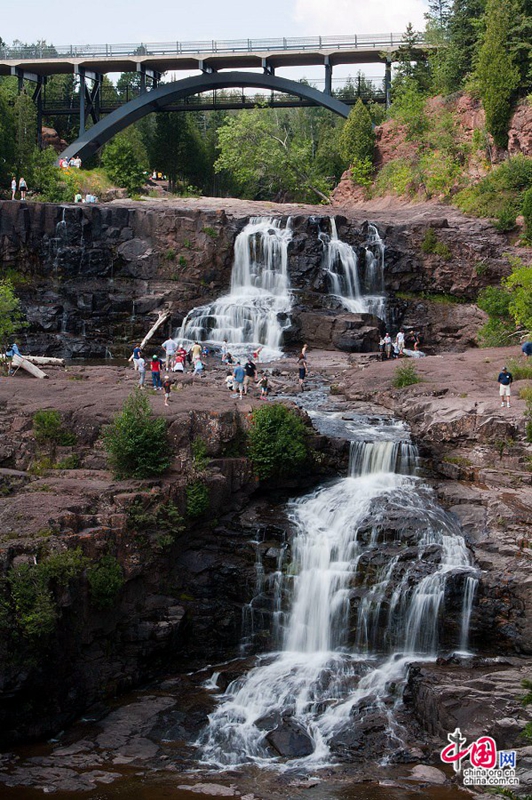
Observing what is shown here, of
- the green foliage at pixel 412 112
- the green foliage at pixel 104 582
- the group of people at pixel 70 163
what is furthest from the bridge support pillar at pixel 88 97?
the green foliage at pixel 104 582

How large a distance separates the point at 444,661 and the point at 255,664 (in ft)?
14.7

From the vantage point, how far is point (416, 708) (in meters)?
19.5

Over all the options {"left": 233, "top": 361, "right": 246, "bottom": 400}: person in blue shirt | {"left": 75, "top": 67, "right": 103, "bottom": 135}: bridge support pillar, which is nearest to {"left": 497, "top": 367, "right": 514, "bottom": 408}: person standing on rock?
{"left": 233, "top": 361, "right": 246, "bottom": 400}: person in blue shirt

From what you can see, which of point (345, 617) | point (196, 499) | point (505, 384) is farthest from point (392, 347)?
point (345, 617)

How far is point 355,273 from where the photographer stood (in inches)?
1804

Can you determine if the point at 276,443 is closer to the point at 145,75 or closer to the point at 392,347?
the point at 392,347

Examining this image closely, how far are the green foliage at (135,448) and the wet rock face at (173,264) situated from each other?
778 inches

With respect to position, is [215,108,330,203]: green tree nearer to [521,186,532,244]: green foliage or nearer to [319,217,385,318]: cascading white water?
[319,217,385,318]: cascading white water

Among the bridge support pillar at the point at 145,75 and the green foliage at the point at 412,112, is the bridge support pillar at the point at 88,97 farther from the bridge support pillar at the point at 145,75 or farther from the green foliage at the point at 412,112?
the green foliage at the point at 412,112

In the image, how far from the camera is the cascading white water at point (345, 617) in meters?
19.5

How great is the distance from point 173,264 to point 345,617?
90.2 feet

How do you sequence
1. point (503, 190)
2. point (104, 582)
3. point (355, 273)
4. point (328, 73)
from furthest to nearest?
point (328, 73) < point (503, 190) < point (355, 273) < point (104, 582)

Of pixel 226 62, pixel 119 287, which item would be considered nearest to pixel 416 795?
pixel 119 287

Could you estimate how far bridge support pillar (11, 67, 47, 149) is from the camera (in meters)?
68.9
